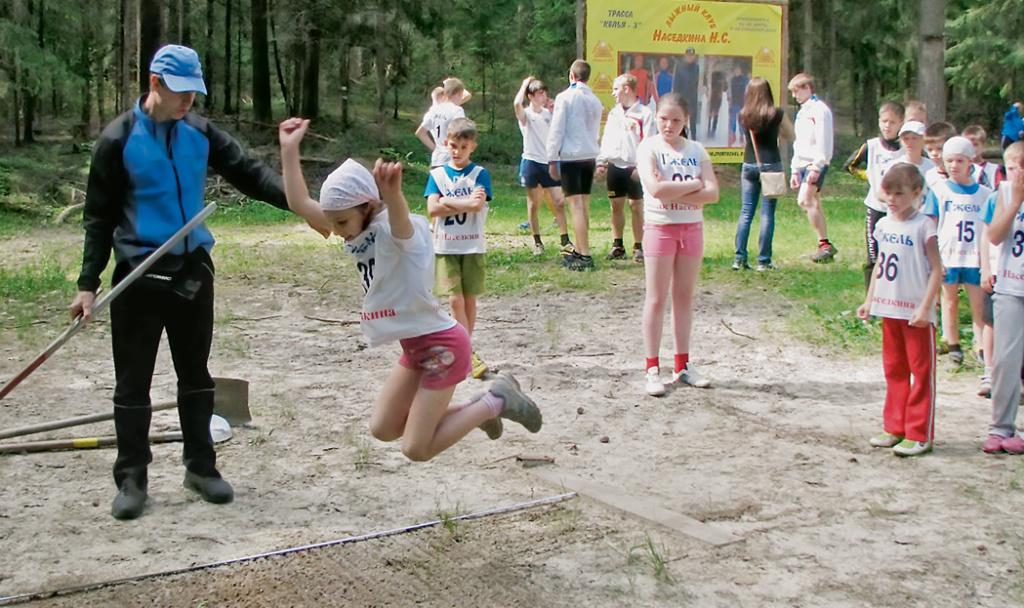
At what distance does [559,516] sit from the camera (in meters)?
4.80

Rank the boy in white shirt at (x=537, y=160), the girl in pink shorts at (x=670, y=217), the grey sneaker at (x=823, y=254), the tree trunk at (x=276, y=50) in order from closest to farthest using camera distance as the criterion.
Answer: the girl in pink shorts at (x=670, y=217) → the grey sneaker at (x=823, y=254) → the boy in white shirt at (x=537, y=160) → the tree trunk at (x=276, y=50)

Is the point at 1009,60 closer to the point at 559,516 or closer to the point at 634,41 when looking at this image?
the point at 634,41

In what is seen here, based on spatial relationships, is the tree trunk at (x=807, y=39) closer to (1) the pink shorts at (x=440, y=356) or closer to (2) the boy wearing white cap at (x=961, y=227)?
(2) the boy wearing white cap at (x=961, y=227)

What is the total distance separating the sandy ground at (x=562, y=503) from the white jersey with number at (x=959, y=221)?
88 cm

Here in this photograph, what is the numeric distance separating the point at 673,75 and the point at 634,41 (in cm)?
115

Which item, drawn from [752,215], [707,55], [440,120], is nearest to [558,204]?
[440,120]

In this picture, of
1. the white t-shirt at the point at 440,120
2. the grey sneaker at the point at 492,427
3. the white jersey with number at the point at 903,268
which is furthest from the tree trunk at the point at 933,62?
the grey sneaker at the point at 492,427

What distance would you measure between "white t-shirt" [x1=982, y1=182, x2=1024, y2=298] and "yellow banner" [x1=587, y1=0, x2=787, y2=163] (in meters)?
11.2

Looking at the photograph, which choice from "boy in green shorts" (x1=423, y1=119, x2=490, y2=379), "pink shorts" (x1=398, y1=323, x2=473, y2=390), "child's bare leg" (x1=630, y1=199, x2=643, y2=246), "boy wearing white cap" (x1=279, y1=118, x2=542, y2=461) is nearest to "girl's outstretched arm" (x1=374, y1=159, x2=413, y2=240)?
"boy wearing white cap" (x1=279, y1=118, x2=542, y2=461)

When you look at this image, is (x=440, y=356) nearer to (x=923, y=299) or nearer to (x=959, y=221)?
(x=923, y=299)

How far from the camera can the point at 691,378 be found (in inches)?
285

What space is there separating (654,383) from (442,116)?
6.86 metres

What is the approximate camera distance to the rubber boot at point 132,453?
191 inches

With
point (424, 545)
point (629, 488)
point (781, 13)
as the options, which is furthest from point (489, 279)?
point (781, 13)
